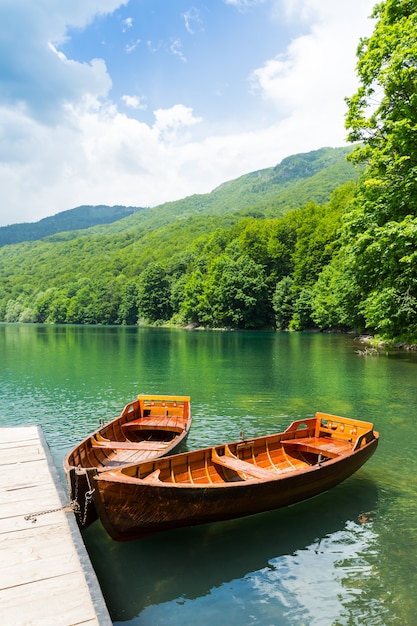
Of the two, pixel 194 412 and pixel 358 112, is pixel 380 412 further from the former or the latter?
pixel 358 112

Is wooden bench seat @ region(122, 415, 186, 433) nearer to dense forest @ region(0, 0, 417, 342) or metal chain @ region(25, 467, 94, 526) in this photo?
metal chain @ region(25, 467, 94, 526)

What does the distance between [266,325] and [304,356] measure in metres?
55.1

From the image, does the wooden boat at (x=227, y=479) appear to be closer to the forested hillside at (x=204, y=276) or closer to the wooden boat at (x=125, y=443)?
the wooden boat at (x=125, y=443)

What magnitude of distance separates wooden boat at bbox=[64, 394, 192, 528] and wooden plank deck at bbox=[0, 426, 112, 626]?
47 cm

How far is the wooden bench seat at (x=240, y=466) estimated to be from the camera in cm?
906

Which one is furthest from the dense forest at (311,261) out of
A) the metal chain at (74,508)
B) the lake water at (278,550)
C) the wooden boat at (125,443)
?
the metal chain at (74,508)

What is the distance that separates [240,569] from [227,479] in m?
2.35

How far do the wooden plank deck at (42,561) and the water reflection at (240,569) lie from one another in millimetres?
1205

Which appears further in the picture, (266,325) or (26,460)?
(266,325)

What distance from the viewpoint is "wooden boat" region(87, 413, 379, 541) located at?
7.36m

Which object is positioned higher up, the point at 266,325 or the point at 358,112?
the point at 358,112

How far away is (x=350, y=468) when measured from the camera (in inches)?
415

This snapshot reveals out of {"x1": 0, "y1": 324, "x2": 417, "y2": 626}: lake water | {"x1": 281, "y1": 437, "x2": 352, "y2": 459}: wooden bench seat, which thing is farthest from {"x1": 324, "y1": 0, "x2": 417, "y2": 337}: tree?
{"x1": 281, "y1": 437, "x2": 352, "y2": 459}: wooden bench seat

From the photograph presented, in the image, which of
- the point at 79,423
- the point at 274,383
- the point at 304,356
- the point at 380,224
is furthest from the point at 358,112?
the point at 79,423
